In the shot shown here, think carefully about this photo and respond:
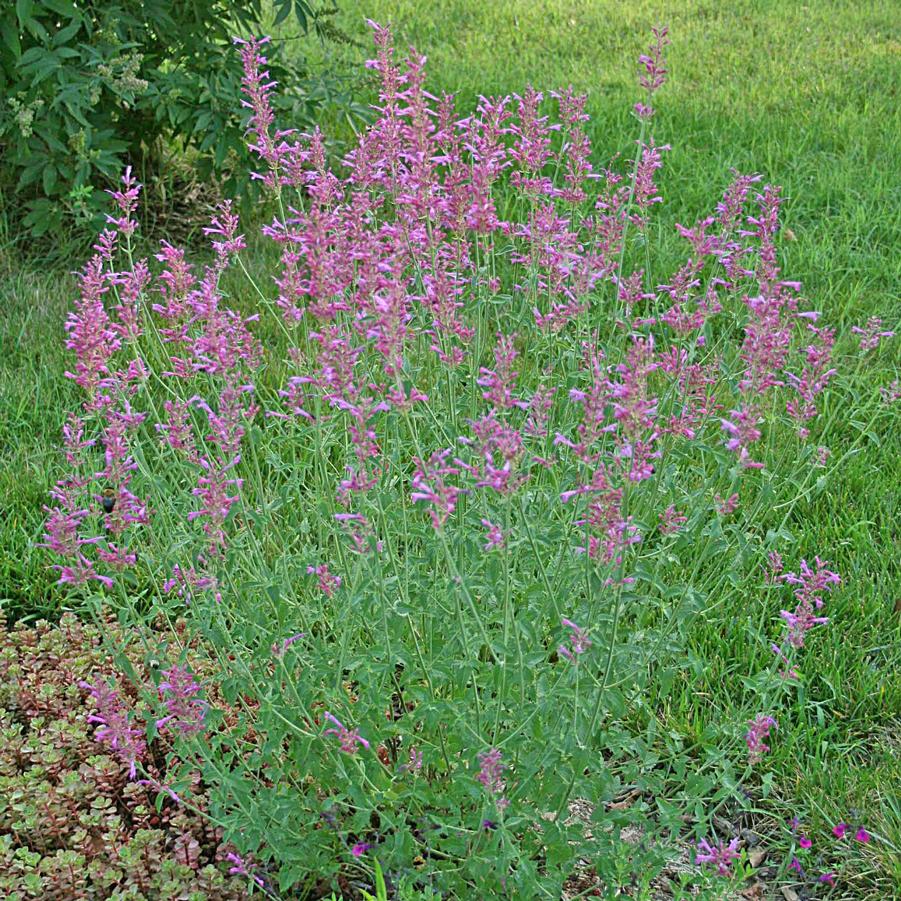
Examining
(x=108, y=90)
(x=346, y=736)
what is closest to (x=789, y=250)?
(x=108, y=90)

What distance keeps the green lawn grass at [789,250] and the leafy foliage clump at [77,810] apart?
1.21 ft

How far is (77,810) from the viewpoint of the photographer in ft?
9.82

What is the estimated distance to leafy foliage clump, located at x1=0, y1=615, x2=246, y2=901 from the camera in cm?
272

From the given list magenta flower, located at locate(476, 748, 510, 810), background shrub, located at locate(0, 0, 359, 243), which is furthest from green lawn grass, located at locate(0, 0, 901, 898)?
magenta flower, located at locate(476, 748, 510, 810)

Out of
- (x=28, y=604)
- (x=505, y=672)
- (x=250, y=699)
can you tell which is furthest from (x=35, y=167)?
(x=505, y=672)

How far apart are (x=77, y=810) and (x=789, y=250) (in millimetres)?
4072

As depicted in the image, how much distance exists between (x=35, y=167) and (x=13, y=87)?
0.36 m

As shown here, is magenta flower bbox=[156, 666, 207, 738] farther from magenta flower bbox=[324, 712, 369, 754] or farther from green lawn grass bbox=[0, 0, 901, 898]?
green lawn grass bbox=[0, 0, 901, 898]

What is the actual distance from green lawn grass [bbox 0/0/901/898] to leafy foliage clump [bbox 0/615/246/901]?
370 millimetres

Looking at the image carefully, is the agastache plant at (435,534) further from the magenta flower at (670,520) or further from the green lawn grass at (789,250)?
the green lawn grass at (789,250)

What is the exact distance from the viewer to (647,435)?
2.26 m

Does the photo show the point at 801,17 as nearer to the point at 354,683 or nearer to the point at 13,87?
the point at 13,87

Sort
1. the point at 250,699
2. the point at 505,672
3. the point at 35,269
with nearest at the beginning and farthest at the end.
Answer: the point at 505,672 < the point at 250,699 < the point at 35,269

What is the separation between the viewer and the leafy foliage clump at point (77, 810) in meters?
2.72
